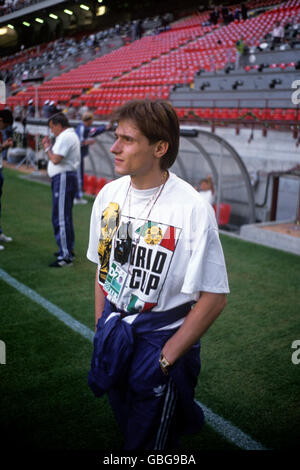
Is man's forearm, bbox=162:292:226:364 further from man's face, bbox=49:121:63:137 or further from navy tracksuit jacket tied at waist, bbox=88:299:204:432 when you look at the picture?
man's face, bbox=49:121:63:137

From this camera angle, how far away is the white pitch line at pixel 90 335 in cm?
Answer: 233

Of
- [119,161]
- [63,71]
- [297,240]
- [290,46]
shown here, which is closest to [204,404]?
[119,161]

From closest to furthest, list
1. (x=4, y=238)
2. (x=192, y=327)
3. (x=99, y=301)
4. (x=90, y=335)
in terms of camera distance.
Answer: (x=192, y=327) < (x=99, y=301) < (x=90, y=335) < (x=4, y=238)

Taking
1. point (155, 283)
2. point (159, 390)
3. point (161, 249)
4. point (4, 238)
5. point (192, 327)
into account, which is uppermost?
point (161, 249)

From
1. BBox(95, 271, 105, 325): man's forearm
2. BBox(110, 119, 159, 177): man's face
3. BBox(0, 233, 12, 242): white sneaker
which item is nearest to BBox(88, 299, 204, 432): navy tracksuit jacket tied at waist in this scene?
BBox(95, 271, 105, 325): man's forearm

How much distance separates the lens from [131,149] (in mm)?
1441

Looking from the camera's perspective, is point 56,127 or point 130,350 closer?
point 130,350

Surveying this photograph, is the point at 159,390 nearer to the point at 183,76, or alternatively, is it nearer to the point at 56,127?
the point at 56,127

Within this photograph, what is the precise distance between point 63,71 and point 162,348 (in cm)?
2409

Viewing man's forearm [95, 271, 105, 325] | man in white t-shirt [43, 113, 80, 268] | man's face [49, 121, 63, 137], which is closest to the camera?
man's forearm [95, 271, 105, 325]

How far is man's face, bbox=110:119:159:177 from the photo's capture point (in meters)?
1.43

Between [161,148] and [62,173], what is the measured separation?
3.70 m

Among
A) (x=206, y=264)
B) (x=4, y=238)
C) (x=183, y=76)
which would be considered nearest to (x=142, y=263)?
(x=206, y=264)

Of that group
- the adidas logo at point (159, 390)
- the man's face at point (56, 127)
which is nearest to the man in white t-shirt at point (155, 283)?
the adidas logo at point (159, 390)
